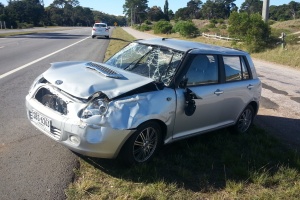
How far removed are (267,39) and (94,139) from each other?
22.3m

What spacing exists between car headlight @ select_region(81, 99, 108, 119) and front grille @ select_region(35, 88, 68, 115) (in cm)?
30

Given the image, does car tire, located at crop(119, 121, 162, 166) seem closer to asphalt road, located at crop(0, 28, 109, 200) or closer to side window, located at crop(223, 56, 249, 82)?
asphalt road, located at crop(0, 28, 109, 200)

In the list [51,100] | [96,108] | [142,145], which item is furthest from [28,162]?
[142,145]

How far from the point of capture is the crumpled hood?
3.92m

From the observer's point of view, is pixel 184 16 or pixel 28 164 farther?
pixel 184 16

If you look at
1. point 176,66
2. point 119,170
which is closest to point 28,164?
point 119,170

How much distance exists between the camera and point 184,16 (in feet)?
431

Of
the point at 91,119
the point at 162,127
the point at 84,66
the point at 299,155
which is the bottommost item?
the point at 299,155

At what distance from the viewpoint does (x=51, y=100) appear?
4227 millimetres

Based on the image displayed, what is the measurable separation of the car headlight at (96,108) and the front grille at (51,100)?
30cm

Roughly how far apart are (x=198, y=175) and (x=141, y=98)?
1.18 m

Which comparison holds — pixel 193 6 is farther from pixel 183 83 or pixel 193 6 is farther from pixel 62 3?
pixel 183 83

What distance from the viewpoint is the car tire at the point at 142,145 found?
397 cm

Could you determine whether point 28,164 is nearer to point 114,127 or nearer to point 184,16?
point 114,127
